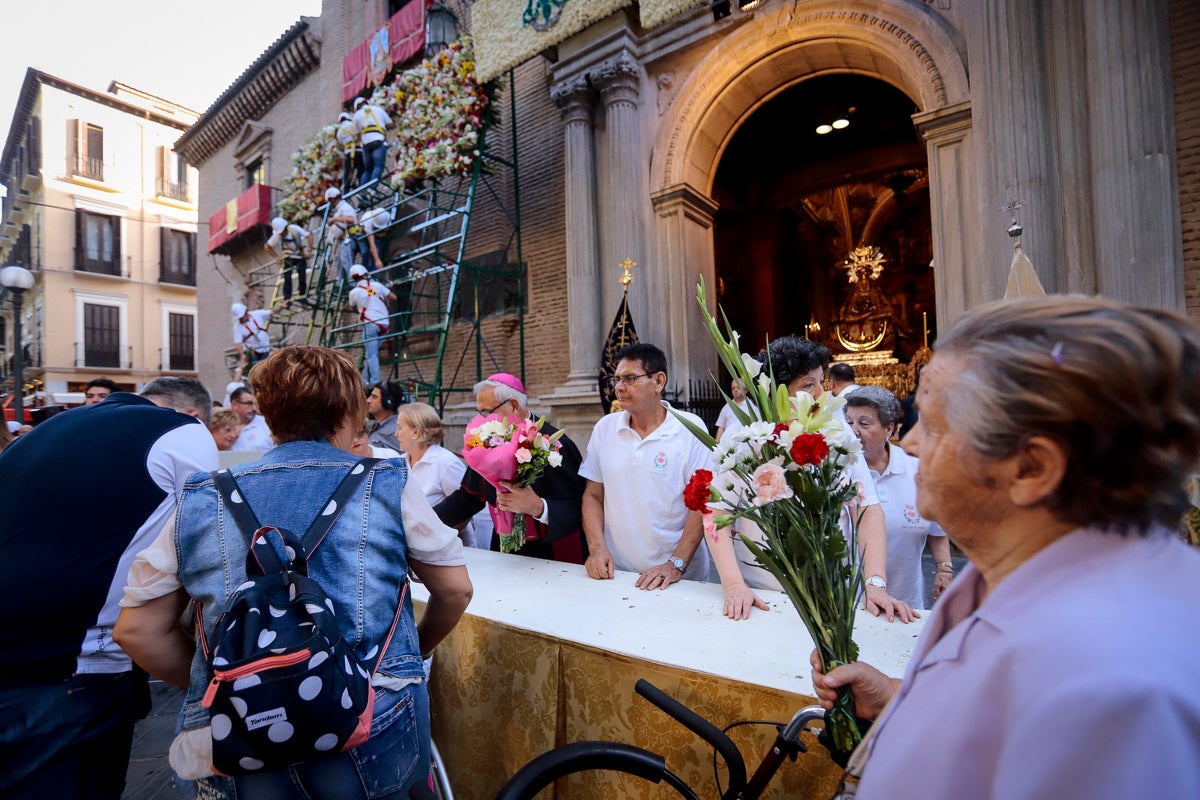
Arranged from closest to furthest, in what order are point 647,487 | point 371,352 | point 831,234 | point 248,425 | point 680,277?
point 647,487 < point 248,425 < point 680,277 < point 371,352 < point 831,234

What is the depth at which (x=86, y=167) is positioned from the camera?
25.6 m

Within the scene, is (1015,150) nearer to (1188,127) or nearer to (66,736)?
(1188,127)

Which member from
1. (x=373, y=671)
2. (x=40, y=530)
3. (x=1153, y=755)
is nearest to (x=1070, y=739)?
(x=1153, y=755)

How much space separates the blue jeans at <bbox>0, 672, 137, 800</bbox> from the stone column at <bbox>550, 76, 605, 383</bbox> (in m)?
6.12

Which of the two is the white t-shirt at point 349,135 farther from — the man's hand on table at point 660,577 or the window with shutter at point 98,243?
Answer: the window with shutter at point 98,243

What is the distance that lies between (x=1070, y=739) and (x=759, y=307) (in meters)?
12.8

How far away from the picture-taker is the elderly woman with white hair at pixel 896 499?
2689 millimetres

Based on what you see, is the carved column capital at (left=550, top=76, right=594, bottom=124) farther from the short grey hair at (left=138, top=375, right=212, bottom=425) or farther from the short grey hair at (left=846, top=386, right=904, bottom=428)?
the short grey hair at (left=846, top=386, right=904, bottom=428)

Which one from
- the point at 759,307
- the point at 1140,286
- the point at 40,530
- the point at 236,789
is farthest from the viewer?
the point at 759,307

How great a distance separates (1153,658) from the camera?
1.81 feet

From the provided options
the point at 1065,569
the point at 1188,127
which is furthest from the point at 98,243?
the point at 1065,569

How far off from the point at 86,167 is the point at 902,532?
3432cm

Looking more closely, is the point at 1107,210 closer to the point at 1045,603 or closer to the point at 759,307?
the point at 1045,603

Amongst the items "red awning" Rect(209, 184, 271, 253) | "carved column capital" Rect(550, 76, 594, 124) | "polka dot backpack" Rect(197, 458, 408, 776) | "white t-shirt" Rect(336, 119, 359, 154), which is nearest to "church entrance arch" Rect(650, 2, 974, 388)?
"carved column capital" Rect(550, 76, 594, 124)
